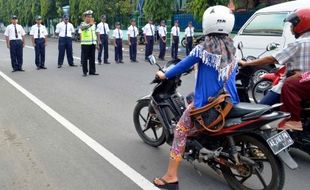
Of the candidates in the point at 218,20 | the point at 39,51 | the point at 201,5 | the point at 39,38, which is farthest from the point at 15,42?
the point at 218,20

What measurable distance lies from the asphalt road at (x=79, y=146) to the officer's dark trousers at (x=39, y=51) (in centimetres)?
425

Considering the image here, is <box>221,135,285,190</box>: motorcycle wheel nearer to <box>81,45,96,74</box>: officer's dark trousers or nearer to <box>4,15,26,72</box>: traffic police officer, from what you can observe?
<box>81,45,96,74</box>: officer's dark trousers

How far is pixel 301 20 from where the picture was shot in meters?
4.64

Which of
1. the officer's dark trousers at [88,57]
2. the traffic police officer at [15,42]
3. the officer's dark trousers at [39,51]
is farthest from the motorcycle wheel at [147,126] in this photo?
the officer's dark trousers at [39,51]

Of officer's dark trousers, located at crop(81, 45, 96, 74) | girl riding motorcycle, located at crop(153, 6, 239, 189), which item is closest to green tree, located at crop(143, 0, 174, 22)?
officer's dark trousers, located at crop(81, 45, 96, 74)

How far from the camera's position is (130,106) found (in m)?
8.05

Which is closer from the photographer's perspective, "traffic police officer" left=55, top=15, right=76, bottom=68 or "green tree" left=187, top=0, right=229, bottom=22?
"traffic police officer" left=55, top=15, right=76, bottom=68

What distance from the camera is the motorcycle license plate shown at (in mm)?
3750

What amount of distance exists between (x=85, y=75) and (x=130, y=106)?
4.66 m

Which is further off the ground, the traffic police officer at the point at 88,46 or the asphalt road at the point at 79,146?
the traffic police officer at the point at 88,46

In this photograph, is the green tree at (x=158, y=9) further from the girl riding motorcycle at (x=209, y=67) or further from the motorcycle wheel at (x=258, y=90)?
the girl riding motorcycle at (x=209, y=67)

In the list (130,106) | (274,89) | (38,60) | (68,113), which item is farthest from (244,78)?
(38,60)

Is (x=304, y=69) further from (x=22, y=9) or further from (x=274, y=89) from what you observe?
(x=22, y=9)

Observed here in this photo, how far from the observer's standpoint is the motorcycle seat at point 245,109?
3.87m
